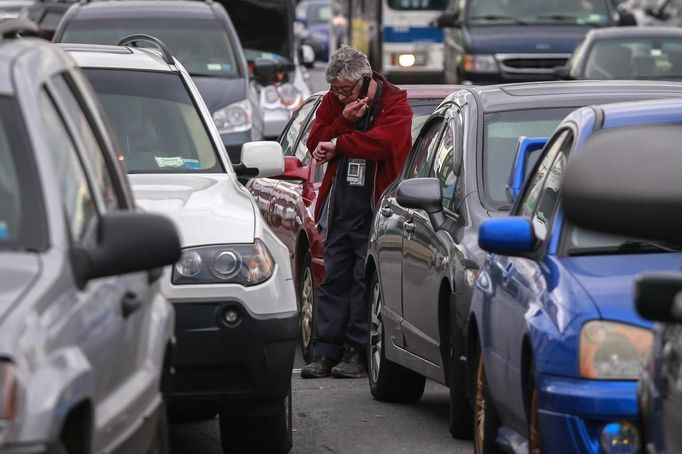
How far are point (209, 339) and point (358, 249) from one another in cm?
415

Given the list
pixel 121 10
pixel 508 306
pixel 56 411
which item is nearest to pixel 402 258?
pixel 508 306

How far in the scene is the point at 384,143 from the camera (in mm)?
11500

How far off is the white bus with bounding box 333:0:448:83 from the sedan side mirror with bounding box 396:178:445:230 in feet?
76.6

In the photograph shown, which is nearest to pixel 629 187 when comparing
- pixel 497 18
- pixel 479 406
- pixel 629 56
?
pixel 479 406

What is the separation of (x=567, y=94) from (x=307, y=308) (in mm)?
3541

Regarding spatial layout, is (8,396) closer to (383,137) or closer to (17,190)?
(17,190)

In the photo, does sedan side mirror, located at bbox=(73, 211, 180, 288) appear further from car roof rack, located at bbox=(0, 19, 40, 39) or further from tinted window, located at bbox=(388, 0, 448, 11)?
tinted window, located at bbox=(388, 0, 448, 11)

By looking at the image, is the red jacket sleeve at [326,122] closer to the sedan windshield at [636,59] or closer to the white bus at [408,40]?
the sedan windshield at [636,59]

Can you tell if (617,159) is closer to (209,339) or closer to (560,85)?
(209,339)

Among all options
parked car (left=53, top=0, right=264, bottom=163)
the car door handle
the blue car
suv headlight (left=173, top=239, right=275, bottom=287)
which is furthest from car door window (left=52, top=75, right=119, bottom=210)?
parked car (left=53, top=0, right=264, bottom=163)

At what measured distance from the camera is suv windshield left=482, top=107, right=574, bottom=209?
31.8ft

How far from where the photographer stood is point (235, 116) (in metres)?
18.6

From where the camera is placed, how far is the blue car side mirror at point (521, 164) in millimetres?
9125

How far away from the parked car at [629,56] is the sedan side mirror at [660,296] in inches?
706
